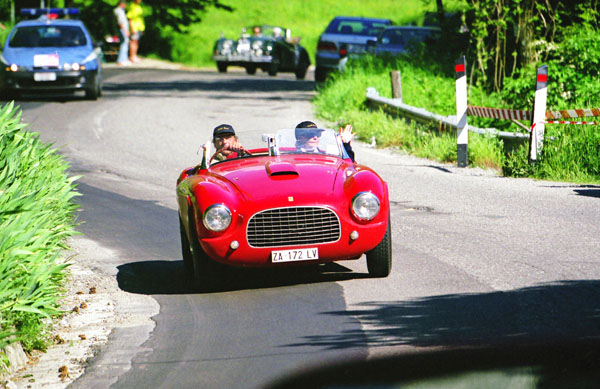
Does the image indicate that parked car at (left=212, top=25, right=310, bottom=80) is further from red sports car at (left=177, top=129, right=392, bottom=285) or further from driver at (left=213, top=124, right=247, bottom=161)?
red sports car at (left=177, top=129, right=392, bottom=285)

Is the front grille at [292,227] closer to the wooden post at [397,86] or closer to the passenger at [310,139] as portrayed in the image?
the passenger at [310,139]

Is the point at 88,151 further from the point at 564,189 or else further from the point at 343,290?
the point at 343,290

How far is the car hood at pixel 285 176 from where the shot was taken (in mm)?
8555

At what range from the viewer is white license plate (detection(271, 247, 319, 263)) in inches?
333

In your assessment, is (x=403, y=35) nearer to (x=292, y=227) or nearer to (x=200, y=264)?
(x=200, y=264)

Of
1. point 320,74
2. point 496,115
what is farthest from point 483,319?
point 320,74

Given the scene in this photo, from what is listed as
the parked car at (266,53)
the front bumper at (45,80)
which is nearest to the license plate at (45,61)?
the front bumper at (45,80)

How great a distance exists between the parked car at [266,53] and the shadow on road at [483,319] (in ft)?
98.1

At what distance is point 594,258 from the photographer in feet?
29.7

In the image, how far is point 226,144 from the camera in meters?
10.2

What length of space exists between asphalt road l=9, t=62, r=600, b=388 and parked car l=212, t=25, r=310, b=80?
20609 mm

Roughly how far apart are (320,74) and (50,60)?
1044 centimetres

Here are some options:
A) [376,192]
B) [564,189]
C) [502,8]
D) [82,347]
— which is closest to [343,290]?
[376,192]

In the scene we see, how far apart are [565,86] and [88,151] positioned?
27.1ft
